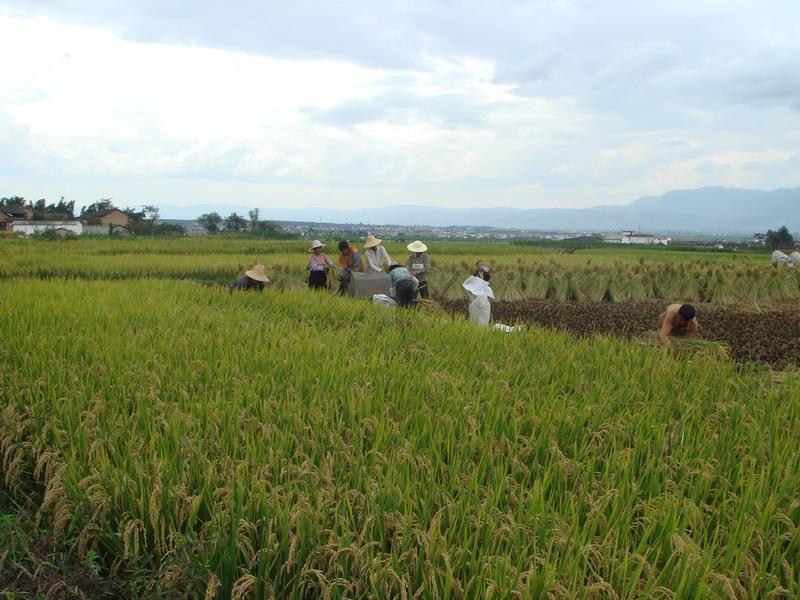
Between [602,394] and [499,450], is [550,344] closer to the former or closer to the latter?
[602,394]

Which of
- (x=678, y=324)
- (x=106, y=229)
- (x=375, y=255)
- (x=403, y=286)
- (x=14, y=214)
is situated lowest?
(x=678, y=324)

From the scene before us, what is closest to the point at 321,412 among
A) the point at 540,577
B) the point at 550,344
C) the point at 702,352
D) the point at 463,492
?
the point at 463,492

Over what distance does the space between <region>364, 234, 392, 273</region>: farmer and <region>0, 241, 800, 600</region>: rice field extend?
4647mm

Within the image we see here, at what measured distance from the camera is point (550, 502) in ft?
7.02

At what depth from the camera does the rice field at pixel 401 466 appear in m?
1.81

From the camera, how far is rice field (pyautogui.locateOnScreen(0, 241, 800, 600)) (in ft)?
5.95

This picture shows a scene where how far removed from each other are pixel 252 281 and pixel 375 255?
6.31 feet

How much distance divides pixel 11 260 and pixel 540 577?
1521cm

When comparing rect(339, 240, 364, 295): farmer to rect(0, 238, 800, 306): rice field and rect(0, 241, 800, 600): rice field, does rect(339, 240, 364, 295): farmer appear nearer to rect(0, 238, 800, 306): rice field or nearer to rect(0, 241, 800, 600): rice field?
rect(0, 238, 800, 306): rice field

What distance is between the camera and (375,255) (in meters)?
9.65

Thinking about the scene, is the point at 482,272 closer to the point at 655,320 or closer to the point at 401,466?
the point at 655,320

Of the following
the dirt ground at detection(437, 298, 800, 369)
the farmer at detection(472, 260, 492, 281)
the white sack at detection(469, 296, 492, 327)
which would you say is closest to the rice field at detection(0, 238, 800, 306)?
the dirt ground at detection(437, 298, 800, 369)

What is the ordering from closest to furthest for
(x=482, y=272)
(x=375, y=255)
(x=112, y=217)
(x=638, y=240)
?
1. (x=482, y=272)
2. (x=375, y=255)
3. (x=638, y=240)
4. (x=112, y=217)

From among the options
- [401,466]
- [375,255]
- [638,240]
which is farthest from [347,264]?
[638,240]
